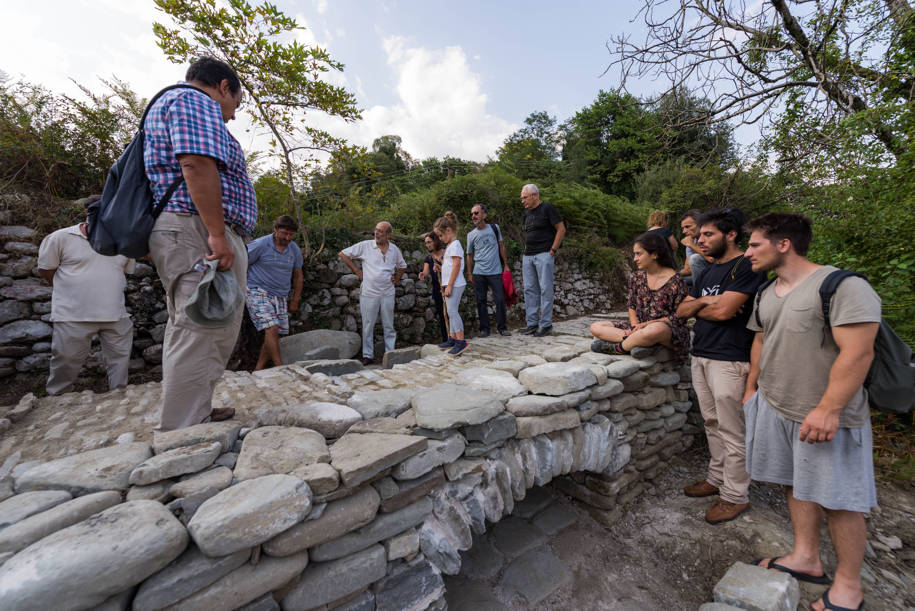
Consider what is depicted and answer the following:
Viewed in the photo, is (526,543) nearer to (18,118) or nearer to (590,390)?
(590,390)

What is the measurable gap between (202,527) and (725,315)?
120 inches

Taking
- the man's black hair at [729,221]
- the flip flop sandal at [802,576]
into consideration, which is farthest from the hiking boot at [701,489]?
the man's black hair at [729,221]

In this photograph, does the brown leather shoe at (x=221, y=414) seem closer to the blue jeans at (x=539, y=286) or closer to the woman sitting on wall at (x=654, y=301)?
the woman sitting on wall at (x=654, y=301)

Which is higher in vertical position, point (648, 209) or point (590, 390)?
point (648, 209)

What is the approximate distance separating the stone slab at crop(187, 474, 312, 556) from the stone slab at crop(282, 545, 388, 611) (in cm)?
30

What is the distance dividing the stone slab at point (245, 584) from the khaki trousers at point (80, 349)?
318 cm

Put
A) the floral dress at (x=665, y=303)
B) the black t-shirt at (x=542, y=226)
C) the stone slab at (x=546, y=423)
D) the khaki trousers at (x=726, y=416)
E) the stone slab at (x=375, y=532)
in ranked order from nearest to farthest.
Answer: the stone slab at (x=375, y=532)
the stone slab at (x=546, y=423)
the khaki trousers at (x=726, y=416)
the floral dress at (x=665, y=303)
the black t-shirt at (x=542, y=226)

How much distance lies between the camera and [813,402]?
1800 millimetres

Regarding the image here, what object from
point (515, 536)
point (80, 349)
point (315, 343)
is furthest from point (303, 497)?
point (315, 343)

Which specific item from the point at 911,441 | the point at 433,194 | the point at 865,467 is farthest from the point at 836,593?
the point at 433,194

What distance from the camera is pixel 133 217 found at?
164 cm

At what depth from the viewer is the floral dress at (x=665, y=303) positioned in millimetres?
2822

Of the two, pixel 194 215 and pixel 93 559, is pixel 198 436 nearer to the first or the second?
pixel 93 559

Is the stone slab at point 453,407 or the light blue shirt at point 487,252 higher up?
the light blue shirt at point 487,252
